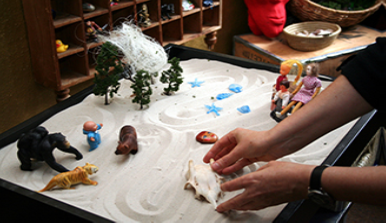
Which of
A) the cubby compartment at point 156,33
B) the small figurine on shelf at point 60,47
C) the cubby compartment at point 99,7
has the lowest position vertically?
the cubby compartment at point 156,33

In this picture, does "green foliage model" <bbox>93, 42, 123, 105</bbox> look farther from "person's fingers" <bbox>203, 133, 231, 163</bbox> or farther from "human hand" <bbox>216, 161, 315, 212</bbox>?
"human hand" <bbox>216, 161, 315, 212</bbox>

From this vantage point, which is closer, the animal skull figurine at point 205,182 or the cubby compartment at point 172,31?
the animal skull figurine at point 205,182

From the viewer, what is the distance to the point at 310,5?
2713mm

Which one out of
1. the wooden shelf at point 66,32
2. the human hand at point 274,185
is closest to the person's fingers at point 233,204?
the human hand at point 274,185

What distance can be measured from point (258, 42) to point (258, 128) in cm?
144

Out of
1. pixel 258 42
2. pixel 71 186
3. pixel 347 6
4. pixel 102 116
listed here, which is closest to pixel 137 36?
pixel 102 116

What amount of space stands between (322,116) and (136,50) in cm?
104

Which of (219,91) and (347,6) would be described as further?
(347,6)

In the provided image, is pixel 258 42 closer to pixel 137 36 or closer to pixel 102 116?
pixel 137 36

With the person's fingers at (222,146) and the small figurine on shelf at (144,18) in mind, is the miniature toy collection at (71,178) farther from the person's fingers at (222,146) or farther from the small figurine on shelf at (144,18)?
the small figurine on shelf at (144,18)

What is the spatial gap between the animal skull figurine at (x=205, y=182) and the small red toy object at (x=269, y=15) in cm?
179

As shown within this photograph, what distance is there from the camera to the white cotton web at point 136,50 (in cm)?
173

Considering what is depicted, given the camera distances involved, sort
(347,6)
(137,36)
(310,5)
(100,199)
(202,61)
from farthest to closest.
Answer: (347,6)
(310,5)
(202,61)
(137,36)
(100,199)

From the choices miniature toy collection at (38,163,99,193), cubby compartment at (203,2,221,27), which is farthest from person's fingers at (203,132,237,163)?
cubby compartment at (203,2,221,27)
